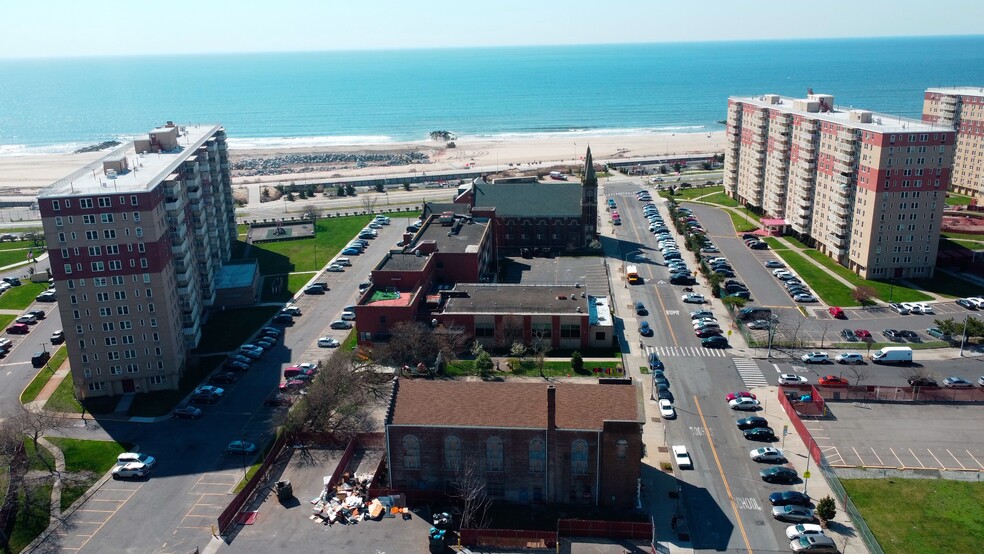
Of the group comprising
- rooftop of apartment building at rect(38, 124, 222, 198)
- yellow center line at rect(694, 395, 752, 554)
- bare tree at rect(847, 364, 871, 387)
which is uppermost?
rooftop of apartment building at rect(38, 124, 222, 198)

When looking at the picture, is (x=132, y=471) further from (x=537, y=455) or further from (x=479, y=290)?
(x=479, y=290)

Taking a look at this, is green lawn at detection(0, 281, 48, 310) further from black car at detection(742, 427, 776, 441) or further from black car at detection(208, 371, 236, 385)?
black car at detection(742, 427, 776, 441)

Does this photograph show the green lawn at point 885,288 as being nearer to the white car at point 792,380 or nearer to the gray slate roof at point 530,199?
the white car at point 792,380

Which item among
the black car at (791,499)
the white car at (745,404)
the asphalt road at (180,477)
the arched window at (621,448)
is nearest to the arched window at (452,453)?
the arched window at (621,448)

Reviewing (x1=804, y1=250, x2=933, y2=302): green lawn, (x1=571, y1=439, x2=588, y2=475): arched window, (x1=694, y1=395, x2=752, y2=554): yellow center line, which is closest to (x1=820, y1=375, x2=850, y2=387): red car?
(x1=694, y1=395, x2=752, y2=554): yellow center line

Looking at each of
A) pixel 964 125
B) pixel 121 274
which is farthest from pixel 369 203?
pixel 964 125

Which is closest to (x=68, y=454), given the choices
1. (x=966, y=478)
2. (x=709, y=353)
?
(x=709, y=353)

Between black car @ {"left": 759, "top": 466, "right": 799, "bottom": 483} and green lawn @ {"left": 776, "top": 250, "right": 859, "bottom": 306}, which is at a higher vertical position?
green lawn @ {"left": 776, "top": 250, "right": 859, "bottom": 306}

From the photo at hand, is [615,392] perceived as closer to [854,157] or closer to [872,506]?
[872,506]
